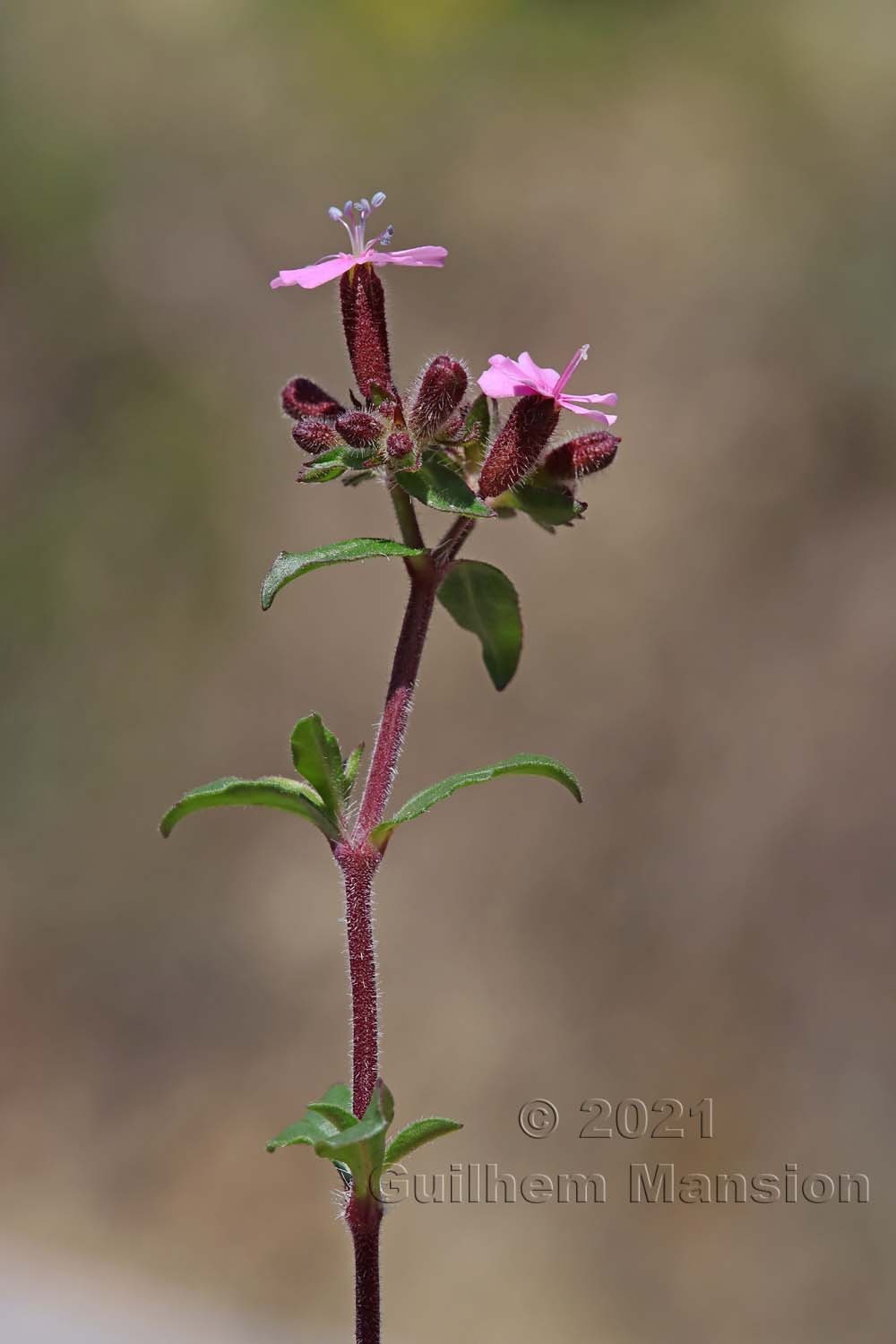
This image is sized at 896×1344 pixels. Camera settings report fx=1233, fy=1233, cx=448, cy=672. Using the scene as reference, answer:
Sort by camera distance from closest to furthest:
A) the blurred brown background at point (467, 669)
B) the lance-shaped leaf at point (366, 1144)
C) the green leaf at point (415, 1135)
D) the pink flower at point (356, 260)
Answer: the lance-shaped leaf at point (366, 1144) < the green leaf at point (415, 1135) < the pink flower at point (356, 260) < the blurred brown background at point (467, 669)

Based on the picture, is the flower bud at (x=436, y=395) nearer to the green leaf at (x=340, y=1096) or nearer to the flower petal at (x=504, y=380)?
the flower petal at (x=504, y=380)

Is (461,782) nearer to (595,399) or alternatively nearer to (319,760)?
(319,760)

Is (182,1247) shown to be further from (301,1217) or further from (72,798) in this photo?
(72,798)

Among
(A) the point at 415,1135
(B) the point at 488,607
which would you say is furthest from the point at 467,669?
(A) the point at 415,1135

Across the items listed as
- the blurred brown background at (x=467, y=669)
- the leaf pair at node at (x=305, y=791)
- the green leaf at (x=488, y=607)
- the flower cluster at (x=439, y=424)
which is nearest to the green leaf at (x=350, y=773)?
the leaf pair at node at (x=305, y=791)

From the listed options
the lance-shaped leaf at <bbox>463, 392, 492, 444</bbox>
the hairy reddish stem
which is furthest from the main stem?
the lance-shaped leaf at <bbox>463, 392, 492, 444</bbox>

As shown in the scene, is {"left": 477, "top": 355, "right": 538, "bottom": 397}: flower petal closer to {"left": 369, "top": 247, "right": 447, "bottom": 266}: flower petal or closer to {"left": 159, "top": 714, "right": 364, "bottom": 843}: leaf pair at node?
{"left": 369, "top": 247, "right": 447, "bottom": 266}: flower petal

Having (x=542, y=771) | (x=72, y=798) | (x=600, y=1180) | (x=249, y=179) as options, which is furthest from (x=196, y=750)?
(x=542, y=771)
